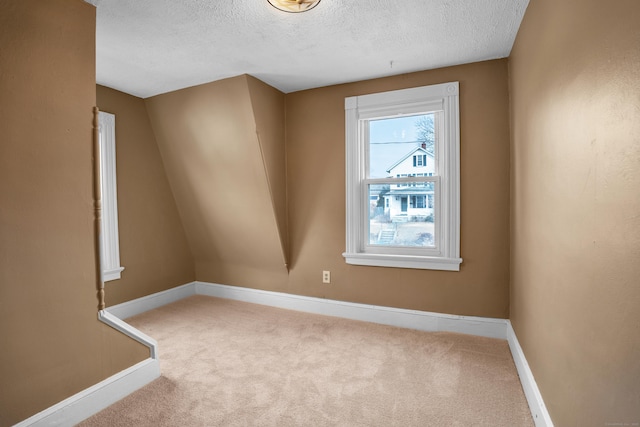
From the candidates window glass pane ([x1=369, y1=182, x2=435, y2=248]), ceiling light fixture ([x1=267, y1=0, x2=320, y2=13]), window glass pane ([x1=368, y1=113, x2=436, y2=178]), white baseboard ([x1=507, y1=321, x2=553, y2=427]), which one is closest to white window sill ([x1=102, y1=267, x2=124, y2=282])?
window glass pane ([x1=369, y1=182, x2=435, y2=248])

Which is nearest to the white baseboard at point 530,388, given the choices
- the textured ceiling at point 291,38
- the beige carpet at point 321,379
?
the beige carpet at point 321,379

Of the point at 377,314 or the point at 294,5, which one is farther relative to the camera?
the point at 377,314

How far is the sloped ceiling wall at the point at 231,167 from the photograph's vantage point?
2.81 metres

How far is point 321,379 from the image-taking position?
2.00 m

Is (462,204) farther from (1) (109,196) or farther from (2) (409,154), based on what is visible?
(1) (109,196)

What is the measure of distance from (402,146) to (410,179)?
1.03 feet

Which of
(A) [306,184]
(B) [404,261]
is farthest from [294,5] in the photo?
(B) [404,261]

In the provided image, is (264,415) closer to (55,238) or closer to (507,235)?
(55,238)

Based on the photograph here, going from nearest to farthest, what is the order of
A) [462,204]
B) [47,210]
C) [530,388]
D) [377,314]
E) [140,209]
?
1. [47,210]
2. [530,388]
3. [462,204]
4. [377,314]
5. [140,209]

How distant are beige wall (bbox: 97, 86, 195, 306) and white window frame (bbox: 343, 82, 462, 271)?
6.86ft

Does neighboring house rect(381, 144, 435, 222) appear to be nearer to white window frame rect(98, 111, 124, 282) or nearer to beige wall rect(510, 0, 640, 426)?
beige wall rect(510, 0, 640, 426)

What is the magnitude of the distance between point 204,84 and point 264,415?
8.61 feet

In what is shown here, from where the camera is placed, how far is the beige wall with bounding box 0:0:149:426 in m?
1.40

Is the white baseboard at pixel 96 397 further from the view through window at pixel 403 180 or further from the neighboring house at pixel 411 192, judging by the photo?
the neighboring house at pixel 411 192
